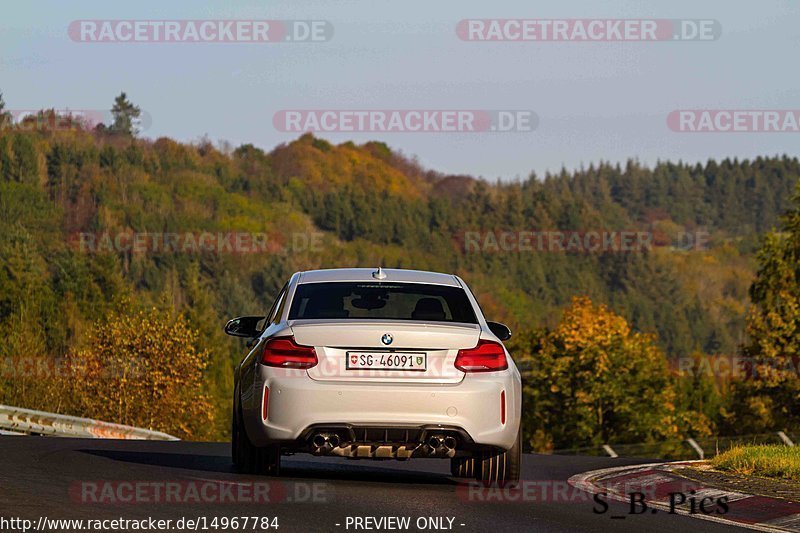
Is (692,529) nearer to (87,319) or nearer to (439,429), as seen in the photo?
(439,429)

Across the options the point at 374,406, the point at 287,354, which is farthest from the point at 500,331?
the point at 287,354

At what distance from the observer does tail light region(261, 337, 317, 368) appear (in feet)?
33.8

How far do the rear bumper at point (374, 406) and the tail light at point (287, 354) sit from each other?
0.29 feet

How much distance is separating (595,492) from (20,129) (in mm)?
184677

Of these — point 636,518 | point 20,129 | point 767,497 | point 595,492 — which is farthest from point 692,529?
point 20,129

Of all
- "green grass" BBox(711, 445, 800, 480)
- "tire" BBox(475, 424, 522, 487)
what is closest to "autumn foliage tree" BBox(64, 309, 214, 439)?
"green grass" BBox(711, 445, 800, 480)

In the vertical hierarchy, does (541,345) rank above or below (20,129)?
below

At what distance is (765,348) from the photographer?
181 feet

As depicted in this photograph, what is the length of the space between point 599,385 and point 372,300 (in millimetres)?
64532

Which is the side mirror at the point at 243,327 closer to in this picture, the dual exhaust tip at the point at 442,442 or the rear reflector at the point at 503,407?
the dual exhaust tip at the point at 442,442

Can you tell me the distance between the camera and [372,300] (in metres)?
11.6

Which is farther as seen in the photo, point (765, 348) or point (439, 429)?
point (765, 348)

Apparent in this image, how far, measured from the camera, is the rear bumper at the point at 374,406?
10164mm

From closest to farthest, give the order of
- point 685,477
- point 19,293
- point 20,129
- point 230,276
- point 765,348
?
1. point 685,477
2. point 765,348
3. point 19,293
4. point 230,276
5. point 20,129
